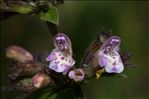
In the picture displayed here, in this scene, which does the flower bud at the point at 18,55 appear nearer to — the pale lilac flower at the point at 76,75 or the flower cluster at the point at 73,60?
the flower cluster at the point at 73,60

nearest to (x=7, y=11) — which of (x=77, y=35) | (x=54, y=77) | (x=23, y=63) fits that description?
(x=23, y=63)

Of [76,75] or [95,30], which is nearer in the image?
[76,75]

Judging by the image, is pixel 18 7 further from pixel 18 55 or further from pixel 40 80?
pixel 40 80

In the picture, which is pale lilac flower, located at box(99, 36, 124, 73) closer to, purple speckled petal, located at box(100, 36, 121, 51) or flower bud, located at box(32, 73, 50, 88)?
purple speckled petal, located at box(100, 36, 121, 51)

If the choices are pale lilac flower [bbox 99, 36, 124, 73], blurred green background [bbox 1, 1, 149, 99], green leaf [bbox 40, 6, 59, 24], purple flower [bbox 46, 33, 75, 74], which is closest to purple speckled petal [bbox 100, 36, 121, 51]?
pale lilac flower [bbox 99, 36, 124, 73]

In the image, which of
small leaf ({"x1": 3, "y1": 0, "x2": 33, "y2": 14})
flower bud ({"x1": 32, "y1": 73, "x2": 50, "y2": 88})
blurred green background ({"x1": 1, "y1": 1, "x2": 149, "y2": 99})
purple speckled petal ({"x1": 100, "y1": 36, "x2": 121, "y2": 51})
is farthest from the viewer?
blurred green background ({"x1": 1, "y1": 1, "x2": 149, "y2": 99})

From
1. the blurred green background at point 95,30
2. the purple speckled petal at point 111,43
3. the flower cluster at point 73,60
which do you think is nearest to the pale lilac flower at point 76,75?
the flower cluster at point 73,60

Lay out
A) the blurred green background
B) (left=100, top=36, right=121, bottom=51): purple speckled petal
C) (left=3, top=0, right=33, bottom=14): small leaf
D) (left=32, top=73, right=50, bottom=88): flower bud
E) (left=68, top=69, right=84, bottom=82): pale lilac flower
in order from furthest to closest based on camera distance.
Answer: the blurred green background
(left=3, top=0, right=33, bottom=14): small leaf
(left=100, top=36, right=121, bottom=51): purple speckled petal
(left=32, top=73, right=50, bottom=88): flower bud
(left=68, top=69, right=84, bottom=82): pale lilac flower

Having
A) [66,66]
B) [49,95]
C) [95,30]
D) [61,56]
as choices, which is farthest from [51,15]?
[95,30]
